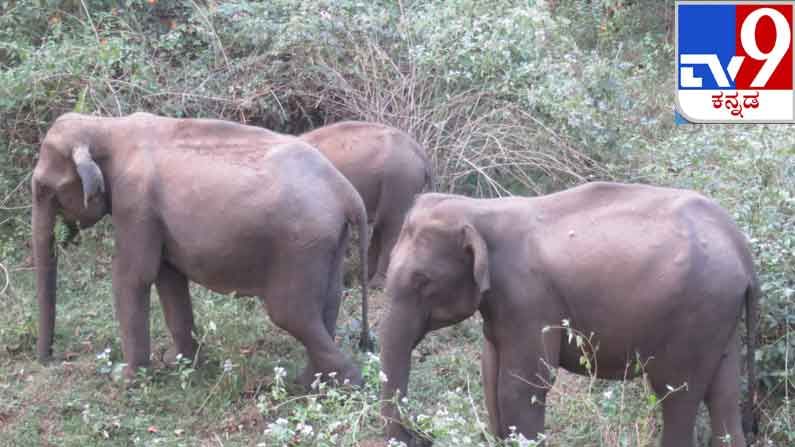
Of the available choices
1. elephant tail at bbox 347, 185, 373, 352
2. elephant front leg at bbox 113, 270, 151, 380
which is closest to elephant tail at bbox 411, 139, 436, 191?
elephant tail at bbox 347, 185, 373, 352

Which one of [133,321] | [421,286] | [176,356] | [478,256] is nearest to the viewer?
[478,256]

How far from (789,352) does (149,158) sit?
10.9 feet

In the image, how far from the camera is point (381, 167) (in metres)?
7.36

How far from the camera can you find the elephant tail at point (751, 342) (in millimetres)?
4789

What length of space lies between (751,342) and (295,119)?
4671 millimetres

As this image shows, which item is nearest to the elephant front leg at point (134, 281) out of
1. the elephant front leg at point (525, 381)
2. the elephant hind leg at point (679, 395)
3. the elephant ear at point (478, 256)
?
the elephant ear at point (478, 256)

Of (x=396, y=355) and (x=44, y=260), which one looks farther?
(x=44, y=260)

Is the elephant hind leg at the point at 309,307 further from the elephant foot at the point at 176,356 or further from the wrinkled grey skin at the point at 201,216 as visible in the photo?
the elephant foot at the point at 176,356

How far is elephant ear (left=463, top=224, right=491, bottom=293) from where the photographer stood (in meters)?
4.74

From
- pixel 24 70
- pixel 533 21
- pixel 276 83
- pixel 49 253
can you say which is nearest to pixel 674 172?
pixel 533 21

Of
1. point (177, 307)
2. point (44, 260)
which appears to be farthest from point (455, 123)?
point (44, 260)

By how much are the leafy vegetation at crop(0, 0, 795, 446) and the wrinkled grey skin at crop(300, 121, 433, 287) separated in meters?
0.51

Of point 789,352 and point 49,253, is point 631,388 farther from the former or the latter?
point 49,253

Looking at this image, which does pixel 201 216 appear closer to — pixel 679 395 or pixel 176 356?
pixel 176 356
